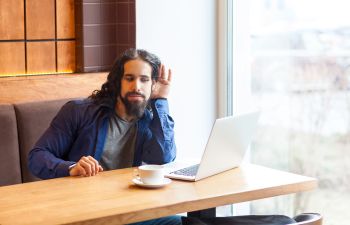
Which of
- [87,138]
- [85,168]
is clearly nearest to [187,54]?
[87,138]

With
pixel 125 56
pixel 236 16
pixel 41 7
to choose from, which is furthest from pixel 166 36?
pixel 125 56

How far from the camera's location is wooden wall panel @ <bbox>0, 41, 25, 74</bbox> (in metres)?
3.89

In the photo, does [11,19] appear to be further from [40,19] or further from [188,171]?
[188,171]

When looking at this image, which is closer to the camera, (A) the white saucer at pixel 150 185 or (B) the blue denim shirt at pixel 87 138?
(A) the white saucer at pixel 150 185

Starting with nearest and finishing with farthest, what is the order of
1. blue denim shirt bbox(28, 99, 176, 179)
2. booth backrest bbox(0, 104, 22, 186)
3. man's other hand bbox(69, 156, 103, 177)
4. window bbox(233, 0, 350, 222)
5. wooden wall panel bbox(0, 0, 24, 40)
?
man's other hand bbox(69, 156, 103, 177), blue denim shirt bbox(28, 99, 176, 179), booth backrest bbox(0, 104, 22, 186), wooden wall panel bbox(0, 0, 24, 40), window bbox(233, 0, 350, 222)

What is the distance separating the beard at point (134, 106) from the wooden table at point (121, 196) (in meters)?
0.28

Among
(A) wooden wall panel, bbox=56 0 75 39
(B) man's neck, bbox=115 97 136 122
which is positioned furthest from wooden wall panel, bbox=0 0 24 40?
(B) man's neck, bbox=115 97 136 122

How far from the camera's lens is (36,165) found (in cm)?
303

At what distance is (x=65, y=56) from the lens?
4.18 metres

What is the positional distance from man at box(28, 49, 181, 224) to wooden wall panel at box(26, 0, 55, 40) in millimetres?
886

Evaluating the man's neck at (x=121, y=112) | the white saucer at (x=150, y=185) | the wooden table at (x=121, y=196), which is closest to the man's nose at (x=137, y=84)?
the man's neck at (x=121, y=112)

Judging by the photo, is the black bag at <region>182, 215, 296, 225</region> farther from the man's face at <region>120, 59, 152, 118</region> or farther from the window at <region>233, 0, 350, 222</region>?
the window at <region>233, 0, 350, 222</region>

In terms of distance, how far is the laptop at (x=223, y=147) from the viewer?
9.05ft

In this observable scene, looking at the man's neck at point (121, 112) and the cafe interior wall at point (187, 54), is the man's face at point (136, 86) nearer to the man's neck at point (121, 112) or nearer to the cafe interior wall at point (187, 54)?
the man's neck at point (121, 112)
